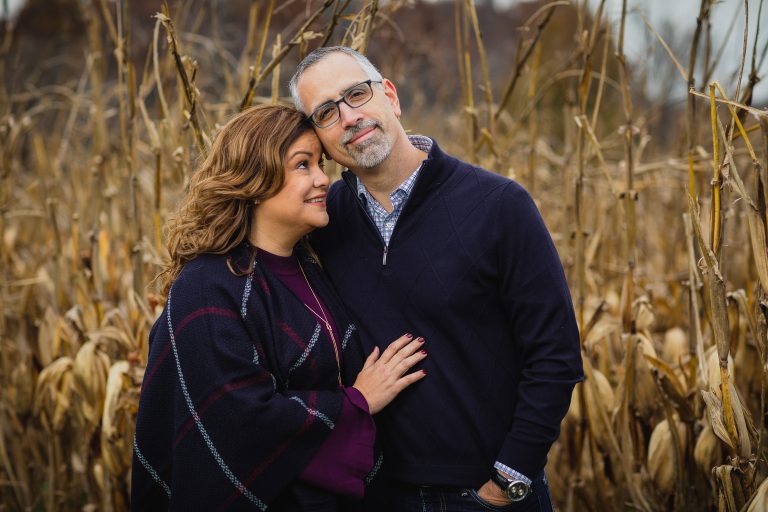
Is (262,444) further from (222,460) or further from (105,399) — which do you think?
(105,399)

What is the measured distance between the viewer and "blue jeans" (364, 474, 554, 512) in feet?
5.95

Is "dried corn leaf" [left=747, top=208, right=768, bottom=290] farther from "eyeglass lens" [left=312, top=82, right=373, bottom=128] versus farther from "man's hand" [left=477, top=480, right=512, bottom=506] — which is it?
"eyeglass lens" [left=312, top=82, right=373, bottom=128]

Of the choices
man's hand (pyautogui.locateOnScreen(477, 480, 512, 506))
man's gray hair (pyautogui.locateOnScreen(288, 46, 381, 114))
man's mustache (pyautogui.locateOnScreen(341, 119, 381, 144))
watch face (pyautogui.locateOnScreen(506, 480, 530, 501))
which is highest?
man's gray hair (pyautogui.locateOnScreen(288, 46, 381, 114))

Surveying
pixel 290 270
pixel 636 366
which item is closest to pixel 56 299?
pixel 290 270

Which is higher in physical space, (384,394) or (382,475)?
(384,394)

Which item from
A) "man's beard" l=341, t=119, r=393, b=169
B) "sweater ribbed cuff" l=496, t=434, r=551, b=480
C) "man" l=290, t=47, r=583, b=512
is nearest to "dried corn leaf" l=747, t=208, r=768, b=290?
"man" l=290, t=47, r=583, b=512

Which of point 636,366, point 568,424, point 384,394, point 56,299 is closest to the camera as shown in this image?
point 384,394

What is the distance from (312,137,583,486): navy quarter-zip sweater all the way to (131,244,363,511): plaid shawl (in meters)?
0.22

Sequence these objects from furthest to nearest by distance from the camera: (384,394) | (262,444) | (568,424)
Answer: (568,424) < (384,394) < (262,444)

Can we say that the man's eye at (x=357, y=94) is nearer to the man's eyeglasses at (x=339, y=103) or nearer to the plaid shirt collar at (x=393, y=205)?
the man's eyeglasses at (x=339, y=103)

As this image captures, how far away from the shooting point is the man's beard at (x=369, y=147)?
187cm

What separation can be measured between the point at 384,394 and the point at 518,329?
0.38 metres

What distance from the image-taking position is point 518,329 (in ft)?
5.90

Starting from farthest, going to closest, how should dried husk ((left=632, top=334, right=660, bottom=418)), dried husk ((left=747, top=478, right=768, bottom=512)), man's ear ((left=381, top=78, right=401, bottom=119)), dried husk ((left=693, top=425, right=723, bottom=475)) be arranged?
1. dried husk ((left=632, top=334, right=660, bottom=418))
2. dried husk ((left=693, top=425, right=723, bottom=475))
3. man's ear ((left=381, top=78, right=401, bottom=119))
4. dried husk ((left=747, top=478, right=768, bottom=512))
